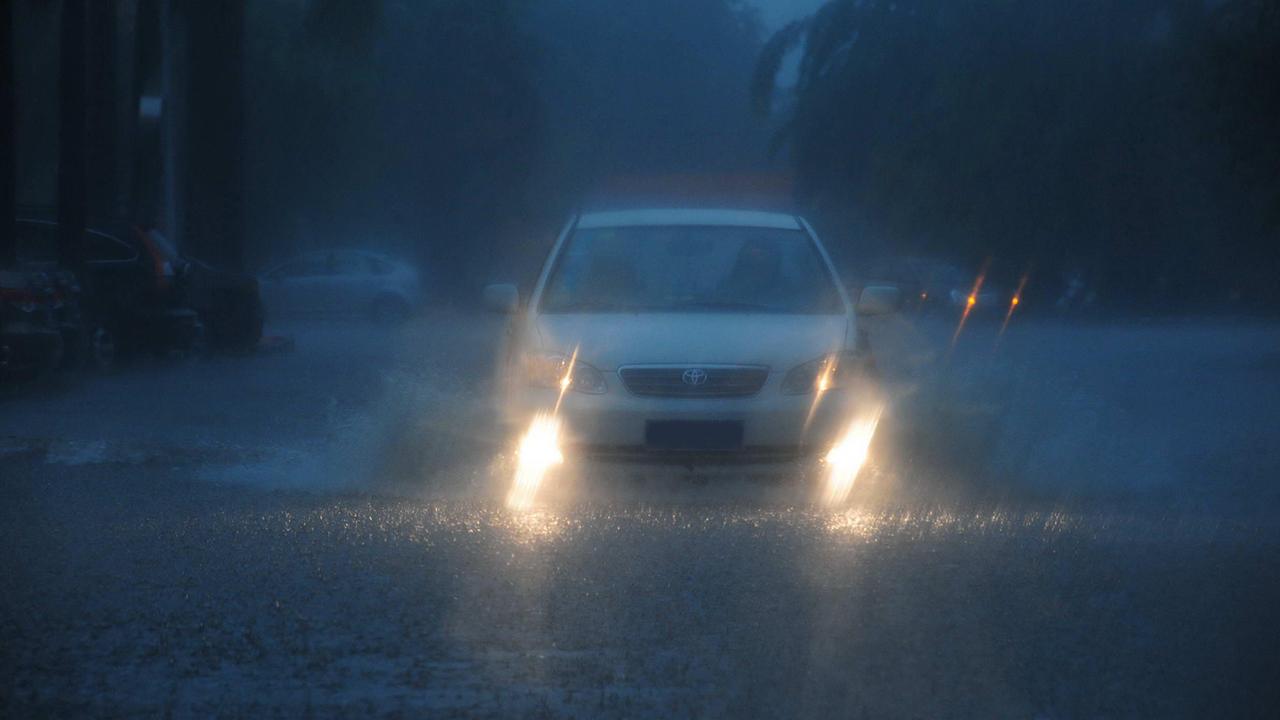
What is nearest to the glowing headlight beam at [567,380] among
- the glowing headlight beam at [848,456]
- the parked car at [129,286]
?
the glowing headlight beam at [848,456]

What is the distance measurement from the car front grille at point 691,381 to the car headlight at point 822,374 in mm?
199

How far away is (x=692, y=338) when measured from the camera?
8562 millimetres

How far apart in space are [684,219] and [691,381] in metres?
2.15

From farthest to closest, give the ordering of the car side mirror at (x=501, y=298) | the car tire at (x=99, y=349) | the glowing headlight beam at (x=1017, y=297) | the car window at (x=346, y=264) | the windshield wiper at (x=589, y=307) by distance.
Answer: the glowing headlight beam at (x=1017, y=297) < the car window at (x=346, y=264) < the car tire at (x=99, y=349) < the car side mirror at (x=501, y=298) < the windshield wiper at (x=589, y=307)

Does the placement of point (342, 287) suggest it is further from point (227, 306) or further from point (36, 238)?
point (36, 238)

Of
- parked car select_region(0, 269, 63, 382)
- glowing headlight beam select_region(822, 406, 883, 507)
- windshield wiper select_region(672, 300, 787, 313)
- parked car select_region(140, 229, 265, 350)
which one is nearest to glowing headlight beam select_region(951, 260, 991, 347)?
parked car select_region(140, 229, 265, 350)

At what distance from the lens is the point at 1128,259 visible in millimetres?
34469

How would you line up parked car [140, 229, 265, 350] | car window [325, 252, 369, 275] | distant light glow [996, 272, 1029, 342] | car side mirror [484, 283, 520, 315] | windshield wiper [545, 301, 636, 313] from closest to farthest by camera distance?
windshield wiper [545, 301, 636, 313], car side mirror [484, 283, 520, 315], parked car [140, 229, 265, 350], car window [325, 252, 369, 275], distant light glow [996, 272, 1029, 342]

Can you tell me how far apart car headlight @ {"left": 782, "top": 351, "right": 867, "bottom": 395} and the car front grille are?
0.20 metres

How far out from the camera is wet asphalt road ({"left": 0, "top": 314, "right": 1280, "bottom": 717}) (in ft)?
16.0

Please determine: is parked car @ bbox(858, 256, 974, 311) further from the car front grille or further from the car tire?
the car front grille

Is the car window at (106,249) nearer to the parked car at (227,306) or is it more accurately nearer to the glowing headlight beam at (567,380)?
the parked car at (227,306)

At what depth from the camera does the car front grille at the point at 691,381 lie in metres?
8.33

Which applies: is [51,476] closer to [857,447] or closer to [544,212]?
[857,447]
